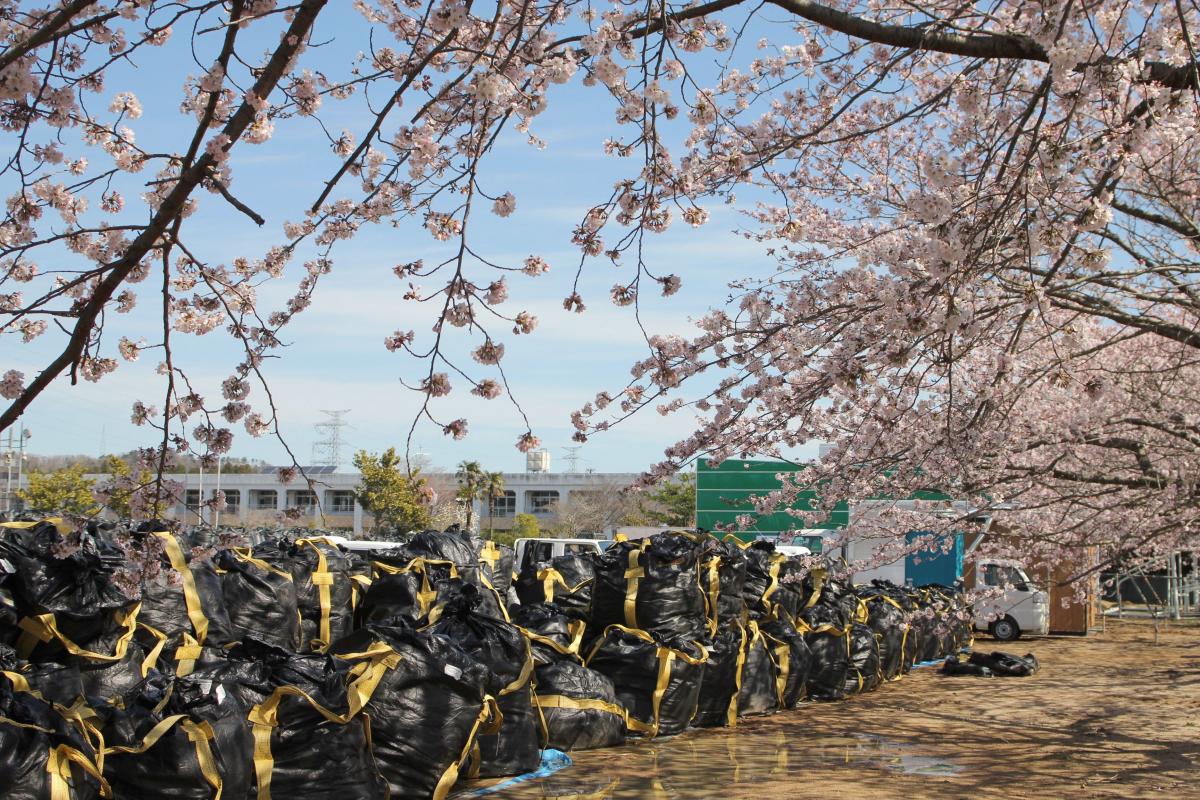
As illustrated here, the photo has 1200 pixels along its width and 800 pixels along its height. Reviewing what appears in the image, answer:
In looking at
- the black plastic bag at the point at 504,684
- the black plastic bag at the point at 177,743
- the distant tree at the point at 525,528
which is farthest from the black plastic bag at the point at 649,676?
the distant tree at the point at 525,528

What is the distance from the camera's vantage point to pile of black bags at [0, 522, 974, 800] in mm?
4230

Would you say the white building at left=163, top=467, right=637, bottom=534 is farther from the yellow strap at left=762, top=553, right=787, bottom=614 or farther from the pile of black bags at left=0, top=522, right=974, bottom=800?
the pile of black bags at left=0, top=522, right=974, bottom=800

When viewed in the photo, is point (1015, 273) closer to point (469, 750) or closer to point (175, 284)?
point (469, 750)

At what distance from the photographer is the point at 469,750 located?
588 centimetres

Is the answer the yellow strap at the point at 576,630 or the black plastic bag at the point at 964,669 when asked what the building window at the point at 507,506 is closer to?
the black plastic bag at the point at 964,669

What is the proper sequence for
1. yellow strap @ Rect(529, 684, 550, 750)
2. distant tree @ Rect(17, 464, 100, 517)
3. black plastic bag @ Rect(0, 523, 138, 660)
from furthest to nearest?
distant tree @ Rect(17, 464, 100, 517) → yellow strap @ Rect(529, 684, 550, 750) → black plastic bag @ Rect(0, 523, 138, 660)

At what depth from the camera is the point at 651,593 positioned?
27.6 ft

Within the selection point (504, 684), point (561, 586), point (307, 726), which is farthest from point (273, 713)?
point (561, 586)

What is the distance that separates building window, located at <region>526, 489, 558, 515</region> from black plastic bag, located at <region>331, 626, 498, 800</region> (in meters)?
53.5

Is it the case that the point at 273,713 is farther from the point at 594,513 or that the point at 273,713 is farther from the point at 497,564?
the point at 594,513

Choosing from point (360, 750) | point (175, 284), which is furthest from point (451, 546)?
point (175, 284)

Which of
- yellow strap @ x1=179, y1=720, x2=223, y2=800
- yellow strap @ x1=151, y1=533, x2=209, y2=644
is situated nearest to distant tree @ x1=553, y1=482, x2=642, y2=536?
yellow strap @ x1=151, y1=533, x2=209, y2=644

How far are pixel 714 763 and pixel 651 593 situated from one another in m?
1.60

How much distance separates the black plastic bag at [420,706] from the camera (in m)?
5.36
